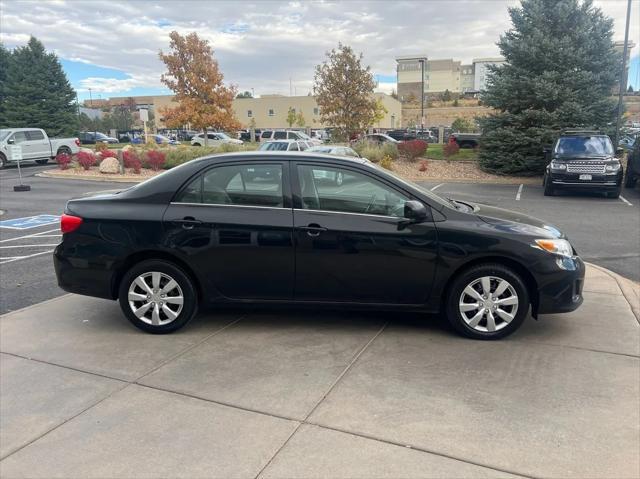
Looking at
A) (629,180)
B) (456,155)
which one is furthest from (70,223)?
(456,155)

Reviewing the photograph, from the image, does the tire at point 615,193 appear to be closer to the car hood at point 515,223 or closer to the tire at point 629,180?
the tire at point 629,180

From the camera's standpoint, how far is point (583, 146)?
50.3 feet

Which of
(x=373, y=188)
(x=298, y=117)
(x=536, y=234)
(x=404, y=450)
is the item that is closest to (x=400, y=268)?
(x=373, y=188)

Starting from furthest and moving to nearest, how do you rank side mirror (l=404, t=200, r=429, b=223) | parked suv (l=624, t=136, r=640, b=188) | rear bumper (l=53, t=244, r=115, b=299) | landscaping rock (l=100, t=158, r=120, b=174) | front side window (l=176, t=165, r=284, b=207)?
landscaping rock (l=100, t=158, r=120, b=174)
parked suv (l=624, t=136, r=640, b=188)
rear bumper (l=53, t=244, r=115, b=299)
front side window (l=176, t=165, r=284, b=207)
side mirror (l=404, t=200, r=429, b=223)

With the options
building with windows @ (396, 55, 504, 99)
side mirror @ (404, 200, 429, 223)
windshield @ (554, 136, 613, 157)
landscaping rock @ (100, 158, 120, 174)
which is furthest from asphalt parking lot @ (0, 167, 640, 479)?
building with windows @ (396, 55, 504, 99)

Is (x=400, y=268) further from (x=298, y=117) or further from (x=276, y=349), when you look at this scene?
(x=298, y=117)

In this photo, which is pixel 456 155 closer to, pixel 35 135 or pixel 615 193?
pixel 615 193

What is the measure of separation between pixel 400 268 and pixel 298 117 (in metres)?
71.8

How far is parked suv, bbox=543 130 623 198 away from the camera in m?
14.4

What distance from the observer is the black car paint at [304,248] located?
4.44m

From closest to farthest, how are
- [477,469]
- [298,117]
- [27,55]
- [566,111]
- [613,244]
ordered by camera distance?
[477,469], [613,244], [566,111], [27,55], [298,117]

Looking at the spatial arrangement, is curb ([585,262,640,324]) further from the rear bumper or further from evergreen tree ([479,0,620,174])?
evergreen tree ([479,0,620,174])

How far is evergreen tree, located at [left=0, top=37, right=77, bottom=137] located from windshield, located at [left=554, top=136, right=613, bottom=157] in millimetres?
33757

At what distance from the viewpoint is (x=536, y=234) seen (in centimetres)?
450
